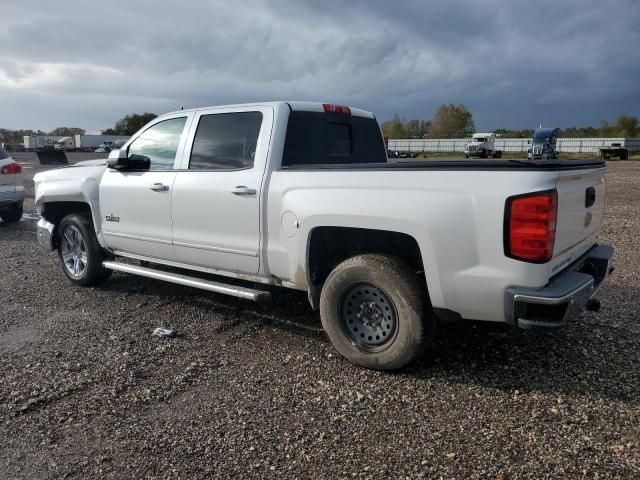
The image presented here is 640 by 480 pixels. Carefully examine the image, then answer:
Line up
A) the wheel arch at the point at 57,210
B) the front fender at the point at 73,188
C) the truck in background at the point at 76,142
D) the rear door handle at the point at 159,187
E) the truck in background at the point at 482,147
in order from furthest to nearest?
1. the truck in background at the point at 76,142
2. the truck in background at the point at 482,147
3. the wheel arch at the point at 57,210
4. the front fender at the point at 73,188
5. the rear door handle at the point at 159,187

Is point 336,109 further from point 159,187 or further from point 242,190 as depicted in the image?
point 159,187

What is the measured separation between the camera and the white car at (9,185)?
11.1 meters

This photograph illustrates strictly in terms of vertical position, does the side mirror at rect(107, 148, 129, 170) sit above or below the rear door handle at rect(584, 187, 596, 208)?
above

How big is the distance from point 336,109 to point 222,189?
144 cm

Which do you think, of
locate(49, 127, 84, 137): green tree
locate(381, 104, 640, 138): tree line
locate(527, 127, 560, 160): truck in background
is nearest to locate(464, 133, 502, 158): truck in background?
locate(527, 127, 560, 160): truck in background

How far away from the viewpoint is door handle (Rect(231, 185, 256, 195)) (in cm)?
448

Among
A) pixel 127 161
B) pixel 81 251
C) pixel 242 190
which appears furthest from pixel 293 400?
pixel 81 251

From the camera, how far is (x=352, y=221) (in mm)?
3932

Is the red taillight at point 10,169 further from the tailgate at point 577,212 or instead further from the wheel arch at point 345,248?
the tailgate at point 577,212

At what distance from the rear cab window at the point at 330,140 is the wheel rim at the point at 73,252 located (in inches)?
119

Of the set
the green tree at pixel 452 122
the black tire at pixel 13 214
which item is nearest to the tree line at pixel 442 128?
the green tree at pixel 452 122

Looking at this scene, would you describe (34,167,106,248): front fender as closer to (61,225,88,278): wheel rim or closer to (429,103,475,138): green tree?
(61,225,88,278): wheel rim

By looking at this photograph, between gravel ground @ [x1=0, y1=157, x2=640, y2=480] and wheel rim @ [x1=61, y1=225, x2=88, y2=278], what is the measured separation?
0.91 metres

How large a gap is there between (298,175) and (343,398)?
1.69 meters
